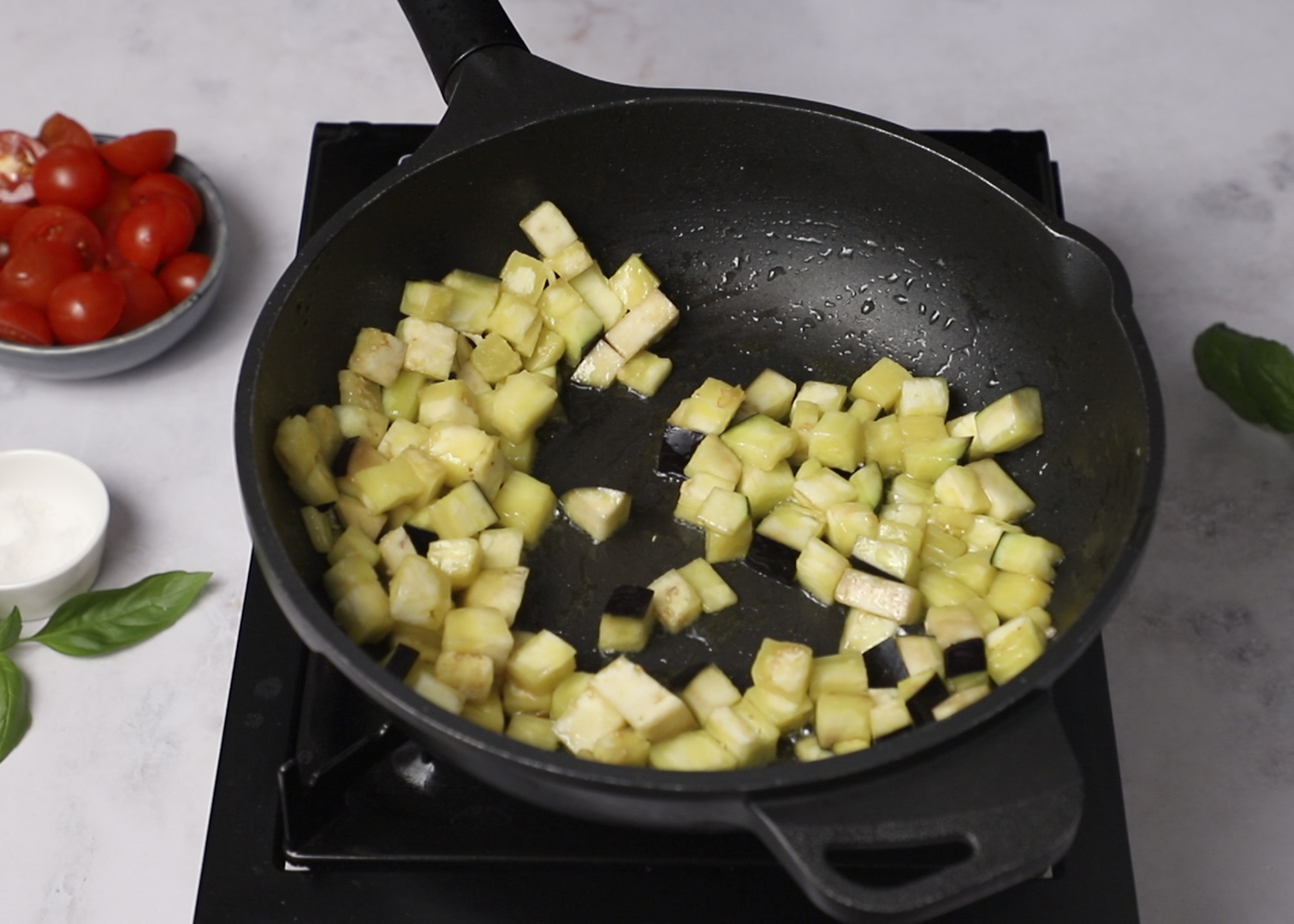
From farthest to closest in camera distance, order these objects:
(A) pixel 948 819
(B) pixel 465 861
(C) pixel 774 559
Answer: (C) pixel 774 559 < (B) pixel 465 861 < (A) pixel 948 819

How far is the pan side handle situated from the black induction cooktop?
2.29 feet

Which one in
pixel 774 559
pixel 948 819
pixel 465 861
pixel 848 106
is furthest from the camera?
pixel 848 106

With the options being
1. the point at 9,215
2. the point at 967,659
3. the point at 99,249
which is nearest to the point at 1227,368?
the point at 967,659

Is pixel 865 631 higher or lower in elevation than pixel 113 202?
lower

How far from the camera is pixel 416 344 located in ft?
4.97

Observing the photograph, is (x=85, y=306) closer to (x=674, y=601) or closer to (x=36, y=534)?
(x=36, y=534)

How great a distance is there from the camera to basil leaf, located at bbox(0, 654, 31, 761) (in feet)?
4.66

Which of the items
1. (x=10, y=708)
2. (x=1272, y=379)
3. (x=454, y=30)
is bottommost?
(x=10, y=708)

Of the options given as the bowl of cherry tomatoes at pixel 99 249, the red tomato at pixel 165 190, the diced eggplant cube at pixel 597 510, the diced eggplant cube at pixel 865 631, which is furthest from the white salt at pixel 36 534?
the diced eggplant cube at pixel 865 631

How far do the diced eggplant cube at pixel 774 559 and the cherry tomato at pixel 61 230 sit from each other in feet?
2.93

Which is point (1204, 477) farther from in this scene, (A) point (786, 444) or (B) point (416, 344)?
(B) point (416, 344)

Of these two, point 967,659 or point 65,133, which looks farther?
point 65,133

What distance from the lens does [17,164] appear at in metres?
1.72

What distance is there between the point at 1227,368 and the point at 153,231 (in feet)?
4.24
